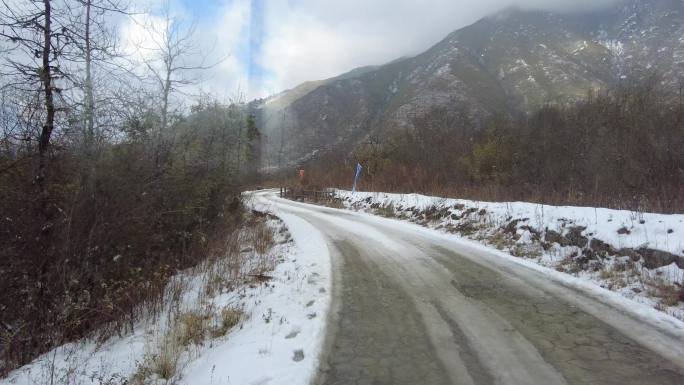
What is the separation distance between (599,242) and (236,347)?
250 inches

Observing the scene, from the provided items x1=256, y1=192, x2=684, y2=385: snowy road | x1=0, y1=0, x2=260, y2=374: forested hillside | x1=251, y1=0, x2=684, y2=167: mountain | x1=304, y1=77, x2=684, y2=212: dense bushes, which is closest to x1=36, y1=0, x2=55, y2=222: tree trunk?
x1=0, y1=0, x2=260, y2=374: forested hillside

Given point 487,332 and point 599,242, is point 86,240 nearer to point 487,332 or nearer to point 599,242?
point 487,332

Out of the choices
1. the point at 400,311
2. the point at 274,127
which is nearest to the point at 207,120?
the point at 400,311

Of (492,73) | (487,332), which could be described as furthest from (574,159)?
(492,73)

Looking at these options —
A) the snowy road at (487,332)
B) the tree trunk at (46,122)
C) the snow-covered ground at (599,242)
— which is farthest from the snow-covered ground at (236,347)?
the snow-covered ground at (599,242)

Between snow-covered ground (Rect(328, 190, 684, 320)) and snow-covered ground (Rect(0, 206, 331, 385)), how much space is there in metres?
4.34

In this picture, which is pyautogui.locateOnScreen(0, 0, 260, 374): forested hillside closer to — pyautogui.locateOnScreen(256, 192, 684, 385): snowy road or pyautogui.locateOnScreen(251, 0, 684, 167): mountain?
pyautogui.locateOnScreen(256, 192, 684, 385): snowy road

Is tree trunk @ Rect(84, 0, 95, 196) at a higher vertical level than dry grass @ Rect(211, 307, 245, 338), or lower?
higher

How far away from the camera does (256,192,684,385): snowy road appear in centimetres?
322

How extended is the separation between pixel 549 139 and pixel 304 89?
Answer: 176369 millimetres

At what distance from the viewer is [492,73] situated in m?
142

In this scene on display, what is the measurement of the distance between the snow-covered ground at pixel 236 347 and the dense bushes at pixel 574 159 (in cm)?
691

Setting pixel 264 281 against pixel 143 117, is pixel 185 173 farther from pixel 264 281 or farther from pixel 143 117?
pixel 264 281

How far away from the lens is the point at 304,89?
189 metres
